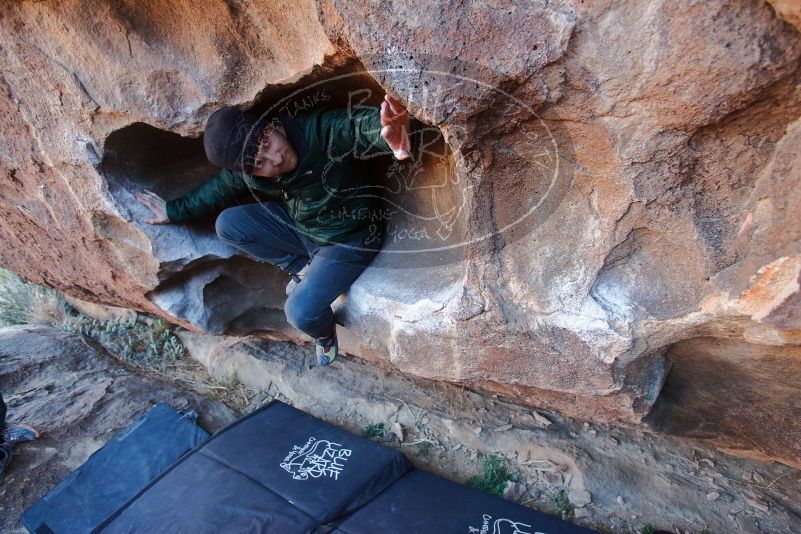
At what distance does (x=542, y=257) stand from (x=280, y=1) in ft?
3.57

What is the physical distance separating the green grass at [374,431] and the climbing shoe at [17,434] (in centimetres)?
178

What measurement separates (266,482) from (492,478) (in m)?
1.03

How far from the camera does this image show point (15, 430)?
9.48 feet

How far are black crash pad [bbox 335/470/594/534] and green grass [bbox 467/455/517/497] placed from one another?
0.55 feet

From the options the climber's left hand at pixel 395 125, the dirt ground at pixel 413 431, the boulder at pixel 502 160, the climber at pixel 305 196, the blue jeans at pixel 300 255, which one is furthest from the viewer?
the dirt ground at pixel 413 431

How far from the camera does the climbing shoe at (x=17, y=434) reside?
283cm

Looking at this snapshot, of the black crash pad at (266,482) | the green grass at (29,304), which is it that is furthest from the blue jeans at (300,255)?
the green grass at (29,304)

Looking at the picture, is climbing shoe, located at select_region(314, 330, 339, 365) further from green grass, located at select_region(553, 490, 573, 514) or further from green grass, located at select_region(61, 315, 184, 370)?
green grass, located at select_region(61, 315, 184, 370)

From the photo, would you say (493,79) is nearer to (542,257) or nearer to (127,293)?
(542,257)

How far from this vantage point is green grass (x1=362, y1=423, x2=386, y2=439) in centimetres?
282

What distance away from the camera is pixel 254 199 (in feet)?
7.44

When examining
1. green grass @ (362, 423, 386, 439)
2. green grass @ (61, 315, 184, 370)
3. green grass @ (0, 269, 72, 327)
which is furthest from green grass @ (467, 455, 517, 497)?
green grass @ (0, 269, 72, 327)

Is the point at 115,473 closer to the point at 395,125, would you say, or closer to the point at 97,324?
the point at 97,324

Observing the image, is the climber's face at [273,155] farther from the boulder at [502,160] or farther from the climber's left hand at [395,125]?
the climber's left hand at [395,125]
